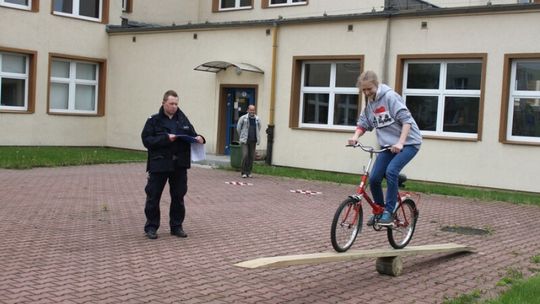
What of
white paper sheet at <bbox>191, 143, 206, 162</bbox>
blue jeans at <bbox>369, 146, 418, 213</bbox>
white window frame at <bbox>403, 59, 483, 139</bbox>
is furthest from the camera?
white window frame at <bbox>403, 59, 483, 139</bbox>

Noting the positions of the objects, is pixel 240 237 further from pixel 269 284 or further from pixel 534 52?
pixel 534 52

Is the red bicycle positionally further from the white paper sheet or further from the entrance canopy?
the entrance canopy

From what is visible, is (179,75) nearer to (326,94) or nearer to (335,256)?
(326,94)

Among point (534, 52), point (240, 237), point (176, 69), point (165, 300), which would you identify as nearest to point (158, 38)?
point (176, 69)

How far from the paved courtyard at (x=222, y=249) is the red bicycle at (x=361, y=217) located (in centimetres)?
30

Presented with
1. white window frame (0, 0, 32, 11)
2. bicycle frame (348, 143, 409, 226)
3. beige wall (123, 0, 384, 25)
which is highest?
beige wall (123, 0, 384, 25)

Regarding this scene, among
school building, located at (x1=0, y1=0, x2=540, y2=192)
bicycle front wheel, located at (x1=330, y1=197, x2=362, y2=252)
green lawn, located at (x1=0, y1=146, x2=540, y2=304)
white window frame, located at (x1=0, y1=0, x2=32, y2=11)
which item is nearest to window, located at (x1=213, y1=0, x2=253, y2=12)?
school building, located at (x1=0, y1=0, x2=540, y2=192)

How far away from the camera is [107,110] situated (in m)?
25.4

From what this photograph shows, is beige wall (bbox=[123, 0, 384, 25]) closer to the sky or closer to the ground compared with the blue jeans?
closer to the sky

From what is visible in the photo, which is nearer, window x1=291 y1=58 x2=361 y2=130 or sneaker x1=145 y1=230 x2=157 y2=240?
sneaker x1=145 y1=230 x2=157 y2=240

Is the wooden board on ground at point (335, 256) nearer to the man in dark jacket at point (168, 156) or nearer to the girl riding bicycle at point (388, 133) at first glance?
the girl riding bicycle at point (388, 133)

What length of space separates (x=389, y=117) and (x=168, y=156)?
286cm

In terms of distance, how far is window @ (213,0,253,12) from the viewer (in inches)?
1069

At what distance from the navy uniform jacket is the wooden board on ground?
8.31 feet
